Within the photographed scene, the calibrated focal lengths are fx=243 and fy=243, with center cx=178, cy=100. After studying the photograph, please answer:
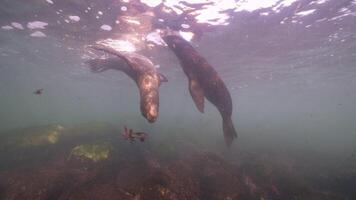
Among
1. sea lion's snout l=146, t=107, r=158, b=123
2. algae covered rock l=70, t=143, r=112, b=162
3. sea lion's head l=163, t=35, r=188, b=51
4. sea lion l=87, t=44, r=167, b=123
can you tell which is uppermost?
sea lion's head l=163, t=35, r=188, b=51

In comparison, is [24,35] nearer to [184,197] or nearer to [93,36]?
[93,36]

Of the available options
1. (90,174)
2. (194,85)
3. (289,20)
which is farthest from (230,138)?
(289,20)

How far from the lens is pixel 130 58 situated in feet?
29.8

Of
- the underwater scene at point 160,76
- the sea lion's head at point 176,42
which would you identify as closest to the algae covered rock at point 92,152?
the underwater scene at point 160,76

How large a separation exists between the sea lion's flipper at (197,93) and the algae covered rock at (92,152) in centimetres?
553

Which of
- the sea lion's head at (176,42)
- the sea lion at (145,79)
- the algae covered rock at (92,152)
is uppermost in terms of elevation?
the sea lion's head at (176,42)

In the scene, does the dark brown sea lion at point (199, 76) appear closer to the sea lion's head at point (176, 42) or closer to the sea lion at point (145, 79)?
the sea lion's head at point (176, 42)

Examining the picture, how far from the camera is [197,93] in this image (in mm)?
8719

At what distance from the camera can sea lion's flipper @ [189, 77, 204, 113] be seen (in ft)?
28.2

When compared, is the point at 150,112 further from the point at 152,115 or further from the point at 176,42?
the point at 176,42

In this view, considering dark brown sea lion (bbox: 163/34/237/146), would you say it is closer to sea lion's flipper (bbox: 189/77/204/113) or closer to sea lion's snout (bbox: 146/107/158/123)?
sea lion's flipper (bbox: 189/77/204/113)

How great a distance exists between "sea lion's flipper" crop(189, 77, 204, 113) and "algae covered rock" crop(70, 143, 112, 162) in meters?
5.53

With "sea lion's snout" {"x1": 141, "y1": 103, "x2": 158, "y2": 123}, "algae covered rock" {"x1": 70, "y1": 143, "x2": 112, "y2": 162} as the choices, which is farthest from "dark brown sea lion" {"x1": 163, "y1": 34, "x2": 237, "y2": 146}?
"algae covered rock" {"x1": 70, "y1": 143, "x2": 112, "y2": 162}

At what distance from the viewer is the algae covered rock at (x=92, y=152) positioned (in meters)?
11.2
